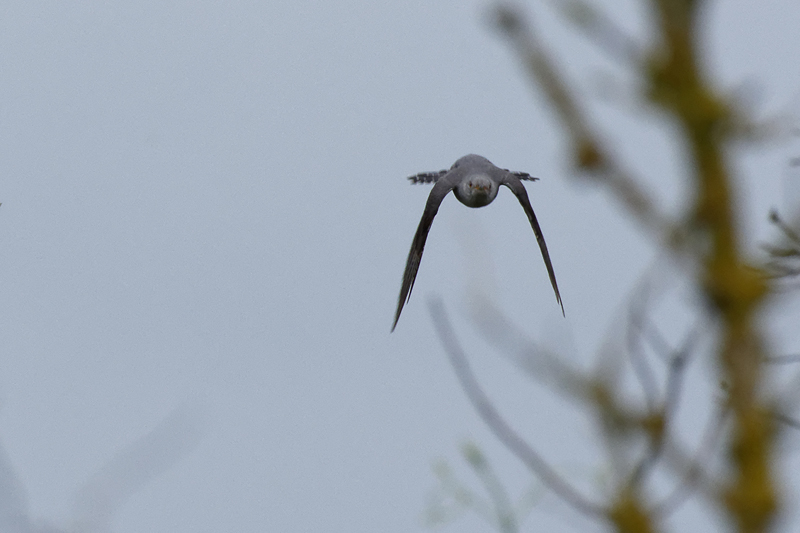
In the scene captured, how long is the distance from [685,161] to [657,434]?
31.5 inches

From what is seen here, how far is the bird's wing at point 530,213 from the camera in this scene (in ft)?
51.6

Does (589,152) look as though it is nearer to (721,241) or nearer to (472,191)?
(721,241)

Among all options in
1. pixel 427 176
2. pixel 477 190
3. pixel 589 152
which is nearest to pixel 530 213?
pixel 477 190

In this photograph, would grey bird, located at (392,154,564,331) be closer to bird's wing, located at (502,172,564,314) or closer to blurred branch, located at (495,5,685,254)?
bird's wing, located at (502,172,564,314)

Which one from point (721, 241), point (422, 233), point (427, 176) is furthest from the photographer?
point (427, 176)

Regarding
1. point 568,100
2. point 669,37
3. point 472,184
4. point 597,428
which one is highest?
point 472,184

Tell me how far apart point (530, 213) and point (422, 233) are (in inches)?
76.5

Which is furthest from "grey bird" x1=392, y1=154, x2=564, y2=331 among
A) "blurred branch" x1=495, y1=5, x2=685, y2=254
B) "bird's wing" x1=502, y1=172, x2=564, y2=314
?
"blurred branch" x1=495, y1=5, x2=685, y2=254

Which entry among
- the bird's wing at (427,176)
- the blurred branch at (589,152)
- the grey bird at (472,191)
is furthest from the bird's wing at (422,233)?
the blurred branch at (589,152)

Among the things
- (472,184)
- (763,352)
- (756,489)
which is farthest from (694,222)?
(472,184)

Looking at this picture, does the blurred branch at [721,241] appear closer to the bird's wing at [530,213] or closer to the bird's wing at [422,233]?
the bird's wing at [422,233]

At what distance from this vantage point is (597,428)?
118 inches

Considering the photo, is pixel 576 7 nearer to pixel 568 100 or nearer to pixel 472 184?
pixel 568 100

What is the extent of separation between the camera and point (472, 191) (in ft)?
54.9
